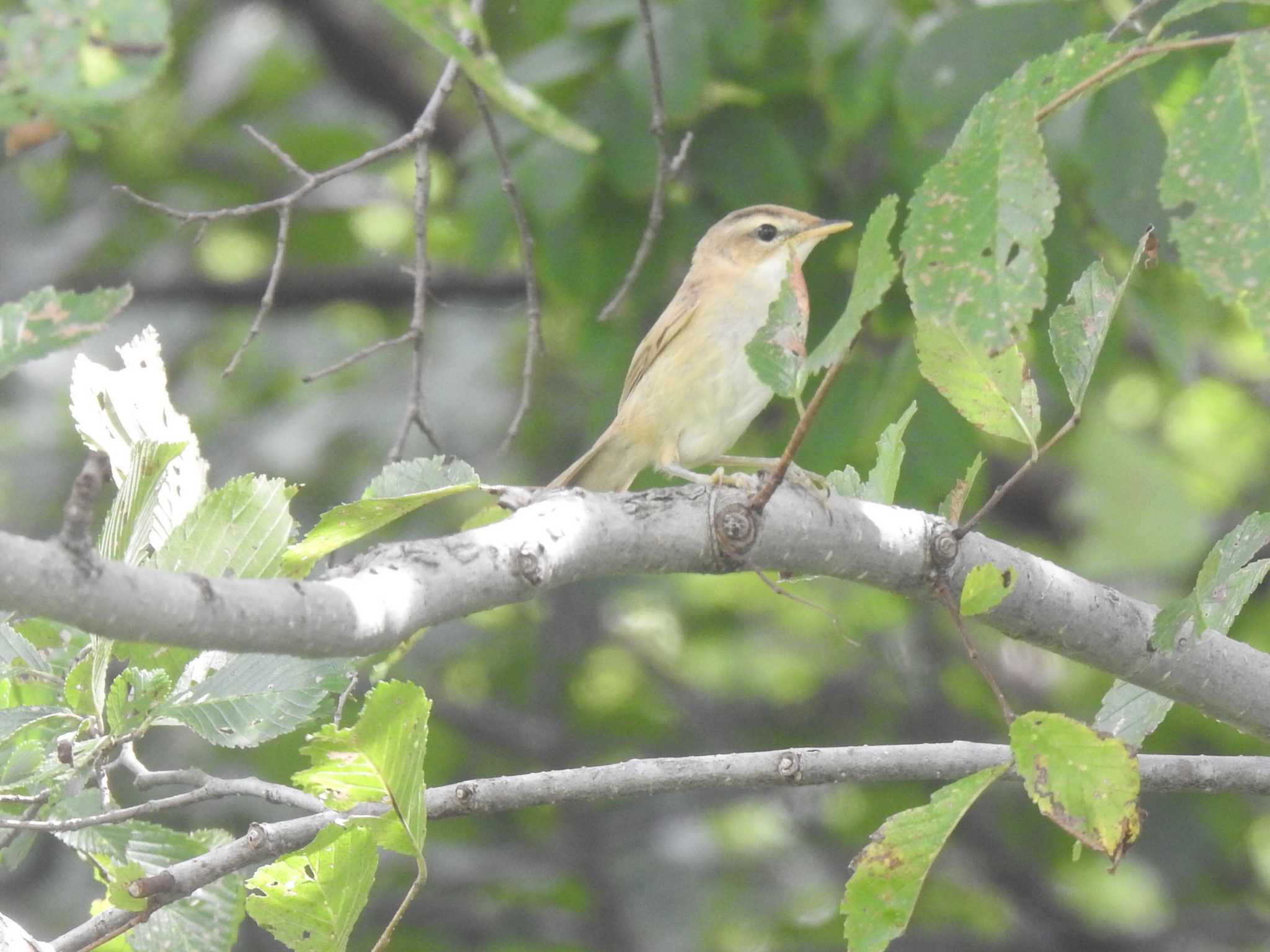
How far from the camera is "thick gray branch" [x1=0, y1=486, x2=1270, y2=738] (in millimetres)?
1574

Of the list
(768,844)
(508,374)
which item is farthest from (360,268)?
(768,844)

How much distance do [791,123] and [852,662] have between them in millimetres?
3691

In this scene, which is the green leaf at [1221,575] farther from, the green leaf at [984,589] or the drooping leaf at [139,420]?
the drooping leaf at [139,420]

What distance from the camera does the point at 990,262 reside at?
1.79 metres

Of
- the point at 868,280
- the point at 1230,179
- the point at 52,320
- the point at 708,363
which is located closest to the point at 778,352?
the point at 868,280

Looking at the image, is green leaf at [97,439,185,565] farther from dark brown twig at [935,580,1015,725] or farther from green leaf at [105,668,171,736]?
dark brown twig at [935,580,1015,725]

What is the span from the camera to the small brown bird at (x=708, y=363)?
14.8 feet

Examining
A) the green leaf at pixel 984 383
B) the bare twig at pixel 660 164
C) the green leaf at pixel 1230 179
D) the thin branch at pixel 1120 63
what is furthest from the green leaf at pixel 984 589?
the bare twig at pixel 660 164

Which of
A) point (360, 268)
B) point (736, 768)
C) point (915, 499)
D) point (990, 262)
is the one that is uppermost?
point (990, 262)

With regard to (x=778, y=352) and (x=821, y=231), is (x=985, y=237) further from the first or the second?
(x=821, y=231)

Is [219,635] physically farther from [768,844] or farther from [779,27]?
[768,844]

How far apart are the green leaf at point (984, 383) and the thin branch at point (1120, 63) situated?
0.38 metres

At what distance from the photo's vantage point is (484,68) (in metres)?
1.58

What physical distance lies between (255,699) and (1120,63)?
1657mm
